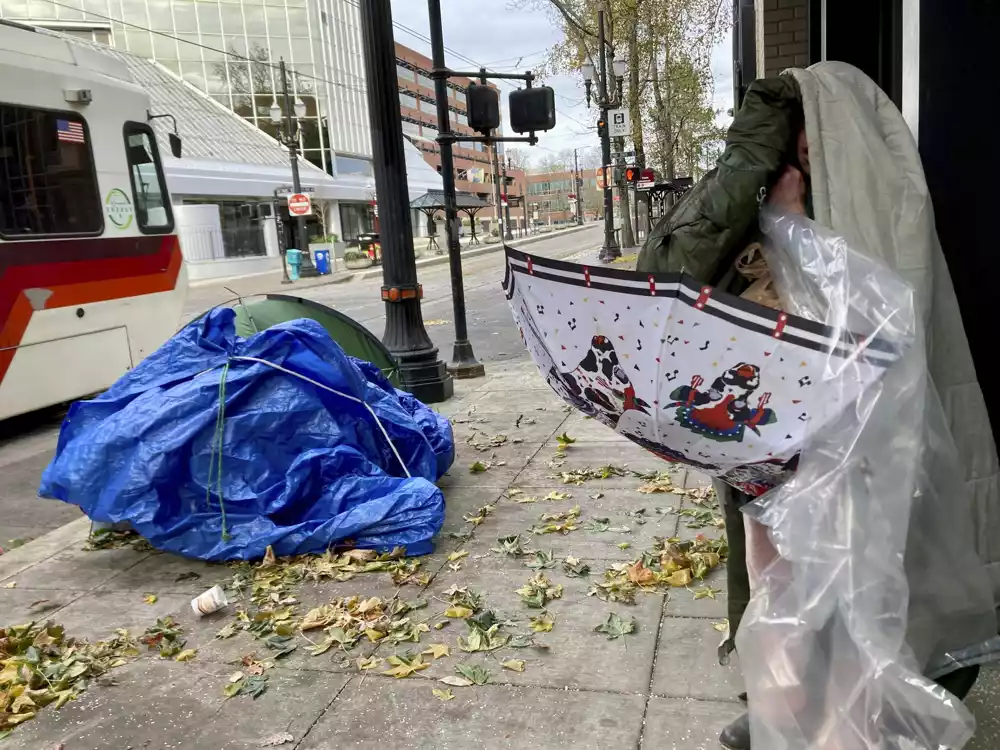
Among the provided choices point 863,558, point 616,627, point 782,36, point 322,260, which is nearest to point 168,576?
point 616,627

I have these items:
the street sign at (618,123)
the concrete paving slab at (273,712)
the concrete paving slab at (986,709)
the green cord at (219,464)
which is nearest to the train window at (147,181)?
the green cord at (219,464)

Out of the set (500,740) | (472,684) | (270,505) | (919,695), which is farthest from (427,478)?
(919,695)

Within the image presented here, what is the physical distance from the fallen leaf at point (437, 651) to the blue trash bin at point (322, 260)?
29.8 meters

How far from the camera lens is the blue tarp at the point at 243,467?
4.08m

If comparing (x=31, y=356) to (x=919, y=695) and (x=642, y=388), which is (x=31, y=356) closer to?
(x=642, y=388)

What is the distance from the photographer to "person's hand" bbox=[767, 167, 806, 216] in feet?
6.52

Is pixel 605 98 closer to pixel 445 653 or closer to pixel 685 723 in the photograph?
pixel 445 653

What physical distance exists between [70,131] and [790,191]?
825 cm

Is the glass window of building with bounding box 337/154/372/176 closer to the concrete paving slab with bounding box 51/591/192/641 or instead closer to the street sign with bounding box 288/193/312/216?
the street sign with bounding box 288/193/312/216

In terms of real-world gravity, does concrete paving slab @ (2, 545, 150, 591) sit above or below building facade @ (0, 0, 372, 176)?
below

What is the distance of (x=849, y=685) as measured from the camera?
1791 millimetres


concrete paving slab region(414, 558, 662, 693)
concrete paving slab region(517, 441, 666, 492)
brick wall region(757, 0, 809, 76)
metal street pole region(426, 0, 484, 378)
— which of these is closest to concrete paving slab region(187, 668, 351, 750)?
concrete paving slab region(414, 558, 662, 693)

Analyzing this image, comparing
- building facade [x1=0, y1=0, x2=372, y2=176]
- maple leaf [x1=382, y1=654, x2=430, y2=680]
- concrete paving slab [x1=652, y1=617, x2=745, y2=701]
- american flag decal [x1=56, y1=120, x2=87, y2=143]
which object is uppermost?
A: building facade [x1=0, y1=0, x2=372, y2=176]

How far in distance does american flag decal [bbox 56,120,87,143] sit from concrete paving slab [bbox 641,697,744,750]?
8021mm
